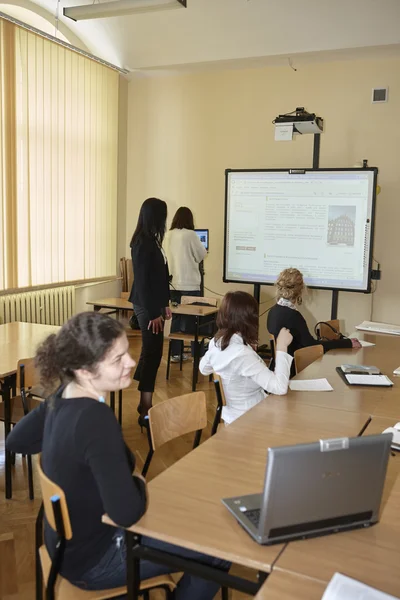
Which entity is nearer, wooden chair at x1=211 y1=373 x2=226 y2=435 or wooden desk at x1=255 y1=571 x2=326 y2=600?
wooden desk at x1=255 y1=571 x2=326 y2=600

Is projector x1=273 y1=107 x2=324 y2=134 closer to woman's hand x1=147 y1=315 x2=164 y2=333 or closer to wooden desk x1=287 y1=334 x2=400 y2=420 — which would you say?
wooden desk x1=287 y1=334 x2=400 y2=420

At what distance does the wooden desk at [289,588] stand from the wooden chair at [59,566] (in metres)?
0.55

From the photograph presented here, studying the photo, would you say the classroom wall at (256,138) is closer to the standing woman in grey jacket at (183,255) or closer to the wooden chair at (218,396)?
the standing woman in grey jacket at (183,255)

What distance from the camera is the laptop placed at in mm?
1305

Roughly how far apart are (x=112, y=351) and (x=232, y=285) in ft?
17.4

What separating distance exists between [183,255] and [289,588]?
470 centimetres

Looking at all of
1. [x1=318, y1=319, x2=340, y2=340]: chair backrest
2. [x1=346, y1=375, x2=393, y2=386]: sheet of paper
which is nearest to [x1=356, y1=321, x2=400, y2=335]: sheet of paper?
[x1=318, y1=319, x2=340, y2=340]: chair backrest

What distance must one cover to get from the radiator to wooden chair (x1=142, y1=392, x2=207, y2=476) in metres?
3.49

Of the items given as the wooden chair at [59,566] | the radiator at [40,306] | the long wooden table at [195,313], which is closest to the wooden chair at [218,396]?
the wooden chair at [59,566]

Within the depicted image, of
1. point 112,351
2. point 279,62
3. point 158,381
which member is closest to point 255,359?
point 112,351

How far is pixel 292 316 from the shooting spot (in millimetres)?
3957

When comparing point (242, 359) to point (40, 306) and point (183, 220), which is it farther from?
point (40, 306)

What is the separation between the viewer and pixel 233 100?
6684mm

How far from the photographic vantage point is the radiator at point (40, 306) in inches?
216
